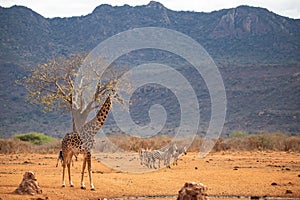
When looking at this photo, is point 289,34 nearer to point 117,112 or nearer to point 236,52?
point 236,52

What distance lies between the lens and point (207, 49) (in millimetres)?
78125

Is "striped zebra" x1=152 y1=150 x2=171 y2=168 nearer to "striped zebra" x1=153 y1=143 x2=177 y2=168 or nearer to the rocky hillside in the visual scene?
"striped zebra" x1=153 y1=143 x2=177 y2=168

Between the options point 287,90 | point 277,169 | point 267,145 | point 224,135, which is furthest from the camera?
point 287,90

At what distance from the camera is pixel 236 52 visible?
253ft

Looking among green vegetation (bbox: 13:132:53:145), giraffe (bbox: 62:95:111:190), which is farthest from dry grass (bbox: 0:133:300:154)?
giraffe (bbox: 62:95:111:190)

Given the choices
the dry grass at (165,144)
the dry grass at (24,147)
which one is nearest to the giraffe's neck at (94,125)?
the dry grass at (165,144)

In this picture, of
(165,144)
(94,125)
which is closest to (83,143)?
(94,125)

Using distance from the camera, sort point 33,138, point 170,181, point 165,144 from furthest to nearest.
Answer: point 33,138 < point 165,144 < point 170,181

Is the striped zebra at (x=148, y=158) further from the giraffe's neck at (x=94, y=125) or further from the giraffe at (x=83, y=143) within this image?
the giraffe at (x=83, y=143)

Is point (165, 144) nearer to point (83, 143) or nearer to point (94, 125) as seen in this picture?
point (94, 125)

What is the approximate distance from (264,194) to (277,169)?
735 cm

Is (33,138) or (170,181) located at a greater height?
(33,138)

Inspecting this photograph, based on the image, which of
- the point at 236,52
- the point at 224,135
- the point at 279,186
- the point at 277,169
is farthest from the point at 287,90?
the point at 279,186

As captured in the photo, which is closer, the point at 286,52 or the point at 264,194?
the point at 264,194
